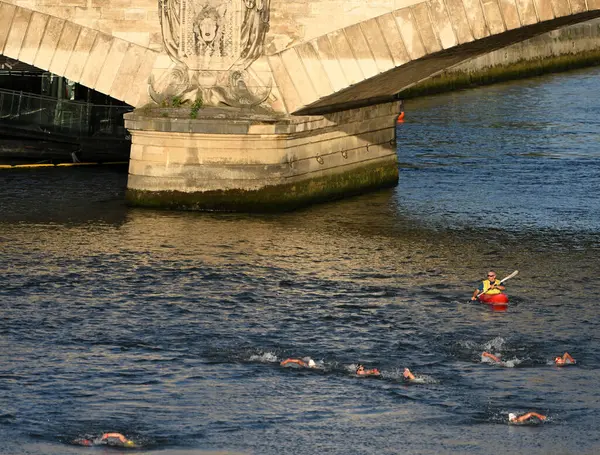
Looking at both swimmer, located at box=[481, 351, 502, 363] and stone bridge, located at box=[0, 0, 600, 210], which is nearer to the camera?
swimmer, located at box=[481, 351, 502, 363]

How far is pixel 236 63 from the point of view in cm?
2991

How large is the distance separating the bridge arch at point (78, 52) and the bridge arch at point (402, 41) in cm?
263

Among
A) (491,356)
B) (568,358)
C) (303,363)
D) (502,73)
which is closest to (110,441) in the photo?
(303,363)

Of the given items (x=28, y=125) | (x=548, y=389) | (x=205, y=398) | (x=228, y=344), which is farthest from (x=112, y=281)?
(x=28, y=125)

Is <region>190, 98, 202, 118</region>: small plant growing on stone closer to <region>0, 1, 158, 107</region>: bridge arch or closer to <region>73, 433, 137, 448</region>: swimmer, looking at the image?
<region>0, 1, 158, 107</region>: bridge arch

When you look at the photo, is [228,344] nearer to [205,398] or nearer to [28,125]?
Result: [205,398]

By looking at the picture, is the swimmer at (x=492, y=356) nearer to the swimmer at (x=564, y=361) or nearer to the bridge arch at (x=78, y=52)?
the swimmer at (x=564, y=361)

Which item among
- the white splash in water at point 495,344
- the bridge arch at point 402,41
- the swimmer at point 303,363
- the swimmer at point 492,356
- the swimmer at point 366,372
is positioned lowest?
the swimmer at point 492,356

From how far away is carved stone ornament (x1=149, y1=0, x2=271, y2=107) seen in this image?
29719 mm

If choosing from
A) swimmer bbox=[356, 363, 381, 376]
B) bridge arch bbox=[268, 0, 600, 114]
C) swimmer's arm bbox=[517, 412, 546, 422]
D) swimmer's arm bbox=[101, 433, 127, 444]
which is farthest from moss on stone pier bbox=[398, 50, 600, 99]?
swimmer's arm bbox=[101, 433, 127, 444]

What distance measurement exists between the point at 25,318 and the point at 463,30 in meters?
10.3

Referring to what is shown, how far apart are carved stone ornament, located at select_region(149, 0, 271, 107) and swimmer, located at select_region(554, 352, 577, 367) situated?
11466 millimetres

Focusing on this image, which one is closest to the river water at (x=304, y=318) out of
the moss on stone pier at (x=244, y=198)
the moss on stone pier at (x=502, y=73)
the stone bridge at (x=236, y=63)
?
the moss on stone pier at (x=244, y=198)

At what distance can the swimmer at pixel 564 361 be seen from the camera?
65.2ft
